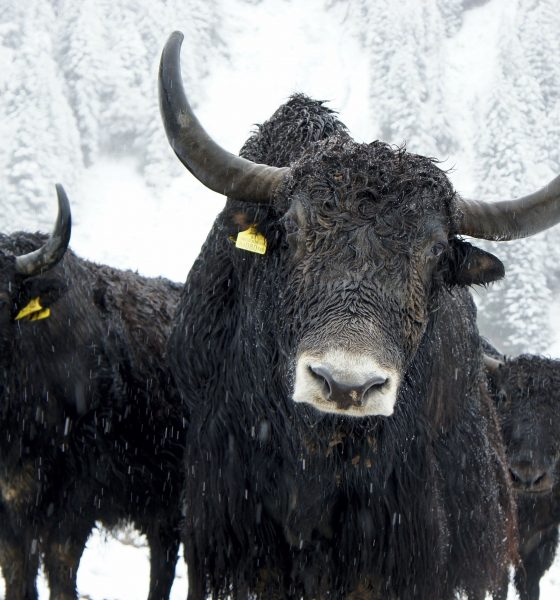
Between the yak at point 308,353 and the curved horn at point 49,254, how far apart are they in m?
1.04

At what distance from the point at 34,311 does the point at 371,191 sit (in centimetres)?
248

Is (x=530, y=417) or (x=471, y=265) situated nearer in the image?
(x=471, y=265)

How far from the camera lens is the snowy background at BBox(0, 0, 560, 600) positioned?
3903 cm

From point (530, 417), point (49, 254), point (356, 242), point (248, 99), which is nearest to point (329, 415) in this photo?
point (356, 242)

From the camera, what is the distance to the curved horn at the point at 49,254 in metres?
4.84

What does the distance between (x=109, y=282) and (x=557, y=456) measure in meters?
3.52

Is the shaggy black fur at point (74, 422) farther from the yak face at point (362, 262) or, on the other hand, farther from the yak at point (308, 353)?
the yak face at point (362, 262)

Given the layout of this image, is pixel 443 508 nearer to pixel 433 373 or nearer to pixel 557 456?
pixel 433 373

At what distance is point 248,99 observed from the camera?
169 feet

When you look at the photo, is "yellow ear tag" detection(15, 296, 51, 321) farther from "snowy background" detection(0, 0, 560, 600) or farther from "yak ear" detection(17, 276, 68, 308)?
"snowy background" detection(0, 0, 560, 600)

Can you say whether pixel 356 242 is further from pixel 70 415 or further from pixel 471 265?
pixel 70 415

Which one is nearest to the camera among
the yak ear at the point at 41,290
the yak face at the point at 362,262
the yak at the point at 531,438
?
the yak face at the point at 362,262

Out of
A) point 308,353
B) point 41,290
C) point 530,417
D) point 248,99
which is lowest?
point 308,353

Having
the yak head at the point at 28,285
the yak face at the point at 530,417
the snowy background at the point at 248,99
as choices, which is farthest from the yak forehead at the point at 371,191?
the snowy background at the point at 248,99
